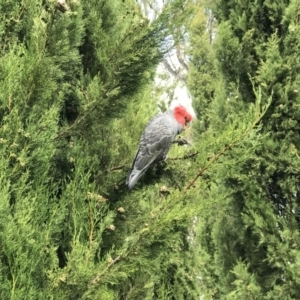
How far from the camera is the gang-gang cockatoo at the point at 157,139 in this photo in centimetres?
221

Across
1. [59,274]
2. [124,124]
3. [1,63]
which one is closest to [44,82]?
[1,63]

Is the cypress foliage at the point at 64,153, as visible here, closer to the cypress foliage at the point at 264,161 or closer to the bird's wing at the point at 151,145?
the bird's wing at the point at 151,145

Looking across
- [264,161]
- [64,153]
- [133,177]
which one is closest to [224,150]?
[133,177]

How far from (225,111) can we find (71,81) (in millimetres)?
2190

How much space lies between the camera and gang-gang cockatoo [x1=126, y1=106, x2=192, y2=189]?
221 centimetres

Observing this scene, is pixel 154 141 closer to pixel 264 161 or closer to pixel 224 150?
pixel 224 150

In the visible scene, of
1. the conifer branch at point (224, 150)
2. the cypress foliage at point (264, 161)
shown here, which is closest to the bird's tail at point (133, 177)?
the conifer branch at point (224, 150)

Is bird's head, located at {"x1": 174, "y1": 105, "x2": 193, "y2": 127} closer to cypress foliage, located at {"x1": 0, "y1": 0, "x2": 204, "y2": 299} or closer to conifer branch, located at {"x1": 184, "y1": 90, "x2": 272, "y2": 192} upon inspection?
cypress foliage, located at {"x1": 0, "y1": 0, "x2": 204, "y2": 299}

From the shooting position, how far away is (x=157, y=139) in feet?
7.68

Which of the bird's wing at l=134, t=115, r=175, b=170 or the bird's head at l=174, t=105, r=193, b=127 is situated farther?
the bird's head at l=174, t=105, r=193, b=127

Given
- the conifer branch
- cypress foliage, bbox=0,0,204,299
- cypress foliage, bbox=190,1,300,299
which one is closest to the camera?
cypress foliage, bbox=0,0,204,299

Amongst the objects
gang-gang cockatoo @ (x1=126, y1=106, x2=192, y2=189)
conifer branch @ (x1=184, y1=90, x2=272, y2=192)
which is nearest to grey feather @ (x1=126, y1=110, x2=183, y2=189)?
gang-gang cockatoo @ (x1=126, y1=106, x2=192, y2=189)

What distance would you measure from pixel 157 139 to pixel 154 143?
0.05m

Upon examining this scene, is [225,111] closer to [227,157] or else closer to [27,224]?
[227,157]
